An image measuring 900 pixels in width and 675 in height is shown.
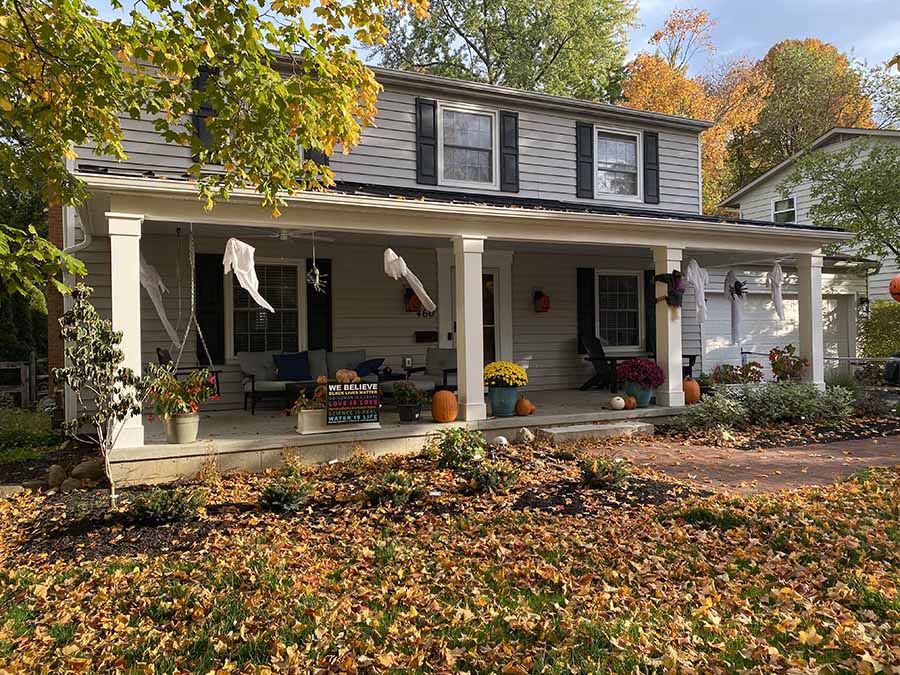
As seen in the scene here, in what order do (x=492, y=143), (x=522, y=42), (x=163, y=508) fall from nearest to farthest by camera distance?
(x=163, y=508), (x=492, y=143), (x=522, y=42)

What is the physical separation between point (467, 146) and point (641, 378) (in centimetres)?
487

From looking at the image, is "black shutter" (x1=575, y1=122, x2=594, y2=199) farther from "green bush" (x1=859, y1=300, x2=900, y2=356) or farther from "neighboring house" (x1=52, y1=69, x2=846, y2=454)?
"green bush" (x1=859, y1=300, x2=900, y2=356)

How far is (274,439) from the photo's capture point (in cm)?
689

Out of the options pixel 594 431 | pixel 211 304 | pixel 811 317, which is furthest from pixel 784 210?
pixel 211 304

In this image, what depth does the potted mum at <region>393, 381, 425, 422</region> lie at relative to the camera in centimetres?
Answer: 789

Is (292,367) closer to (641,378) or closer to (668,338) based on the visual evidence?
(641,378)

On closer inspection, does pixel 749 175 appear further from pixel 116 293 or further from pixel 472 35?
pixel 116 293

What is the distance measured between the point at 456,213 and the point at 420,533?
4.23m

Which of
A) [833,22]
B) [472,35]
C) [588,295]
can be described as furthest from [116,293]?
[833,22]

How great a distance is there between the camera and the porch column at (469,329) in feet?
26.0

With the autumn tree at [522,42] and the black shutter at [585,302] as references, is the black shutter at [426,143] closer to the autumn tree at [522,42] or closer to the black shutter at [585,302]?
the black shutter at [585,302]

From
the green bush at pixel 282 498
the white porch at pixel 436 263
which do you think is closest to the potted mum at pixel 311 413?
the white porch at pixel 436 263

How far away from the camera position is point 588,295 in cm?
1205

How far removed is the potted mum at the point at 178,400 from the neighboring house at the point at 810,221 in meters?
11.9
